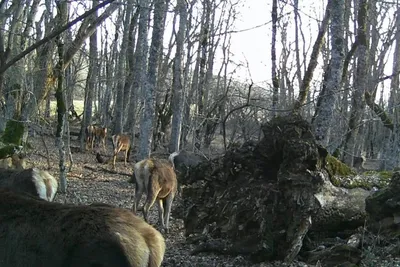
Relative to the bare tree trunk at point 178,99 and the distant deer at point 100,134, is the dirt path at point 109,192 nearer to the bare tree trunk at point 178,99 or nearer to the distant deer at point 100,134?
the bare tree trunk at point 178,99

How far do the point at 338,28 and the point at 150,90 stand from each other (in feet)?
19.5

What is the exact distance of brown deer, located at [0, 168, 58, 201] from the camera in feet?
32.5

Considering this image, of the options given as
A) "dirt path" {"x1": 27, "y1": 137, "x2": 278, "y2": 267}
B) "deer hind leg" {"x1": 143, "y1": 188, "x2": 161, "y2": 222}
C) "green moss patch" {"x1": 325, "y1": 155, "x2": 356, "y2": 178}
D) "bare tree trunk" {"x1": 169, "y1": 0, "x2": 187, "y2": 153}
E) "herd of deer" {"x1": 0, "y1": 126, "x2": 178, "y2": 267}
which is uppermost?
"bare tree trunk" {"x1": 169, "y1": 0, "x2": 187, "y2": 153}

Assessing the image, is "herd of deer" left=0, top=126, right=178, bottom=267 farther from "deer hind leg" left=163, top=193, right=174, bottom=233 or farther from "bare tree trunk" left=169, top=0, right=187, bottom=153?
"bare tree trunk" left=169, top=0, right=187, bottom=153

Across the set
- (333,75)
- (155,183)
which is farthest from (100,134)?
(333,75)

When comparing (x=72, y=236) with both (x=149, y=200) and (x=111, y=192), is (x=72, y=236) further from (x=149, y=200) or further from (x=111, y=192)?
(x=111, y=192)

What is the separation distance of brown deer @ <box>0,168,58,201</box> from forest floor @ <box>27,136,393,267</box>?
1.36 m

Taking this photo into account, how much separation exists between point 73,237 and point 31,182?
563 cm

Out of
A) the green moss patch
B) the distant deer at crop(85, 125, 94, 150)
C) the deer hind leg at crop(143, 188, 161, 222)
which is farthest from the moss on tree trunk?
the green moss patch

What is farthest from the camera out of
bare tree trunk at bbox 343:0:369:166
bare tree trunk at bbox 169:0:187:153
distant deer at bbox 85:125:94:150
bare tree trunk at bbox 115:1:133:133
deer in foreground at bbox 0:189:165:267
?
bare tree trunk at bbox 115:1:133:133

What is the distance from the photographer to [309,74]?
14.7 m

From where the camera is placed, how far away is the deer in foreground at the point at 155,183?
11.1 meters

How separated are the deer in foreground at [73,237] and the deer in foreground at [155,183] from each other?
586cm

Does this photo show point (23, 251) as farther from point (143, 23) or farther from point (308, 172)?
point (143, 23)
